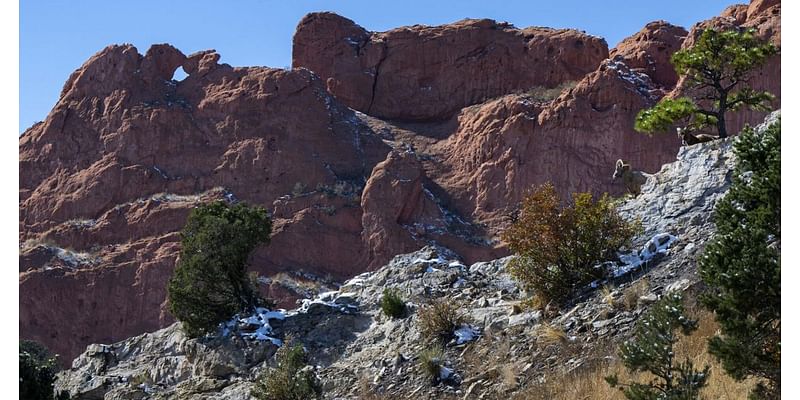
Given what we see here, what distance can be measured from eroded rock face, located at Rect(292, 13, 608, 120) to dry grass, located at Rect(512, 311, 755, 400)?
4588 cm

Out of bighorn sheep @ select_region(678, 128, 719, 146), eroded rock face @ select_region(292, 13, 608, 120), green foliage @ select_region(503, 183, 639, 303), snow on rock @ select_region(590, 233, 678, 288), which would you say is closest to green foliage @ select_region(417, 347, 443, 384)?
green foliage @ select_region(503, 183, 639, 303)

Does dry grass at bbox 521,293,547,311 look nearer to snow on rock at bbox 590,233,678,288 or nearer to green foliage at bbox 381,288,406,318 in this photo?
snow on rock at bbox 590,233,678,288

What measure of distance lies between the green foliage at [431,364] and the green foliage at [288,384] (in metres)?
1.87

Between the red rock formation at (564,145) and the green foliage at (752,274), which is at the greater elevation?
the red rock formation at (564,145)

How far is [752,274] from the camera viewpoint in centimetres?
951

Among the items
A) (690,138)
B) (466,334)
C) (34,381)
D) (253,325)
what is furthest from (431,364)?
(690,138)

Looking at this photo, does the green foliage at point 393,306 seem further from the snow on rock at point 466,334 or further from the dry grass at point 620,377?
the dry grass at point 620,377

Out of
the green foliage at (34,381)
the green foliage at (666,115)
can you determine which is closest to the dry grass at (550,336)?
the green foliage at (666,115)

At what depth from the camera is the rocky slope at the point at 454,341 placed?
15.6 metres

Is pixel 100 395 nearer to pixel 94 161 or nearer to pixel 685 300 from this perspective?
pixel 685 300

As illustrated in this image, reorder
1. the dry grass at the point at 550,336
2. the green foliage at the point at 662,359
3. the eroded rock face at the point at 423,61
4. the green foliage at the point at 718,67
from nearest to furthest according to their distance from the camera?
1. the green foliage at the point at 662,359
2. the dry grass at the point at 550,336
3. the green foliage at the point at 718,67
4. the eroded rock face at the point at 423,61

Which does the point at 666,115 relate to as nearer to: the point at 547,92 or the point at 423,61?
the point at 547,92

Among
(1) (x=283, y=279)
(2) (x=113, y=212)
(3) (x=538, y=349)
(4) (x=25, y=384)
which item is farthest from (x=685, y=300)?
(2) (x=113, y=212)

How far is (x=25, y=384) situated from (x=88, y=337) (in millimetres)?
38461
